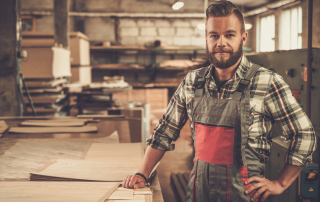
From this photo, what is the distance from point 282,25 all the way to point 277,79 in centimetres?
804

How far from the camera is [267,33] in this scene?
375 inches

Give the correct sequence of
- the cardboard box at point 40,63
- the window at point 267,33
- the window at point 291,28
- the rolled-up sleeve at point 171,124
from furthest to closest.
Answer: the window at point 267,33 → the window at point 291,28 → the cardboard box at point 40,63 → the rolled-up sleeve at point 171,124

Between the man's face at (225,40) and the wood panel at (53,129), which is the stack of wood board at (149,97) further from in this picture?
the man's face at (225,40)

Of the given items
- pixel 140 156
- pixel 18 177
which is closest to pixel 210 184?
pixel 140 156

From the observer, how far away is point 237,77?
1.29 m

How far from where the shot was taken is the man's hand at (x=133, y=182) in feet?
3.94

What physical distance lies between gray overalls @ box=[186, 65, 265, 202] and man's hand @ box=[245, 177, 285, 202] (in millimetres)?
21

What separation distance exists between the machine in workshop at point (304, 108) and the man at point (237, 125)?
2.48 feet

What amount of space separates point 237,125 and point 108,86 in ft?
13.8

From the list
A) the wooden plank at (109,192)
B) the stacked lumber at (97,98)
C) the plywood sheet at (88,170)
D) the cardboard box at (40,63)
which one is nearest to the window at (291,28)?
the stacked lumber at (97,98)

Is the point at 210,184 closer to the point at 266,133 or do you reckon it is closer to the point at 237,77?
the point at 266,133

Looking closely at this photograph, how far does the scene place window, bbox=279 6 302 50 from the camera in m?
7.76

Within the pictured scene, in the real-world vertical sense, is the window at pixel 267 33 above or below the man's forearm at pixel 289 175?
above

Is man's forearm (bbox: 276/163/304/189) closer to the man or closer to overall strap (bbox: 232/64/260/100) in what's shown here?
the man
